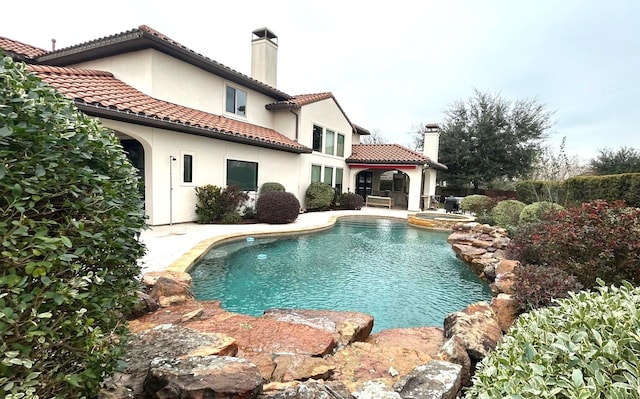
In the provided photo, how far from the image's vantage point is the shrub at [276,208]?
43.9 ft

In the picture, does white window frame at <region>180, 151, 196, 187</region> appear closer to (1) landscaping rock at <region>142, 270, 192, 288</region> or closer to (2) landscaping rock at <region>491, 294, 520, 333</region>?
(1) landscaping rock at <region>142, 270, 192, 288</region>

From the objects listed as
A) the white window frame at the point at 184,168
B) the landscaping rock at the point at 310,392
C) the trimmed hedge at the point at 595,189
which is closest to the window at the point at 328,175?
the white window frame at the point at 184,168

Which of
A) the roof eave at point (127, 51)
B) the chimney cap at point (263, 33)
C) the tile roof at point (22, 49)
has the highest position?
the chimney cap at point (263, 33)

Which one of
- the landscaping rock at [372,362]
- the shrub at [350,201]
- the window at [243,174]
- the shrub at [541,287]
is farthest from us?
the shrub at [350,201]

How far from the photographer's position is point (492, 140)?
1129 inches

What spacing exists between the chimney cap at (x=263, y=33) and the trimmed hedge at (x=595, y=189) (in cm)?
1624

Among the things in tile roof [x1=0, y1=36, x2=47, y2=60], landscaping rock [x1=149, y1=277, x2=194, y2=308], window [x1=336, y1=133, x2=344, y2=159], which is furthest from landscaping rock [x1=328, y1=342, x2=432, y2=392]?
window [x1=336, y1=133, x2=344, y2=159]

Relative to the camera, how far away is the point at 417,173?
21984 millimetres

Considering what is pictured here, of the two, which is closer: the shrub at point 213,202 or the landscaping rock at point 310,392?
the landscaping rock at point 310,392

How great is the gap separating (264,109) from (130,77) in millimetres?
7133

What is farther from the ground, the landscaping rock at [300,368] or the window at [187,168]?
the window at [187,168]

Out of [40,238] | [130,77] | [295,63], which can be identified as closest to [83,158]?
[40,238]

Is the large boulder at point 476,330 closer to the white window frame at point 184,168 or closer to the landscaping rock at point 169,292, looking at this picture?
the landscaping rock at point 169,292

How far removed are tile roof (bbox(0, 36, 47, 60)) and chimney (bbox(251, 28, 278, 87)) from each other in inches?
394
